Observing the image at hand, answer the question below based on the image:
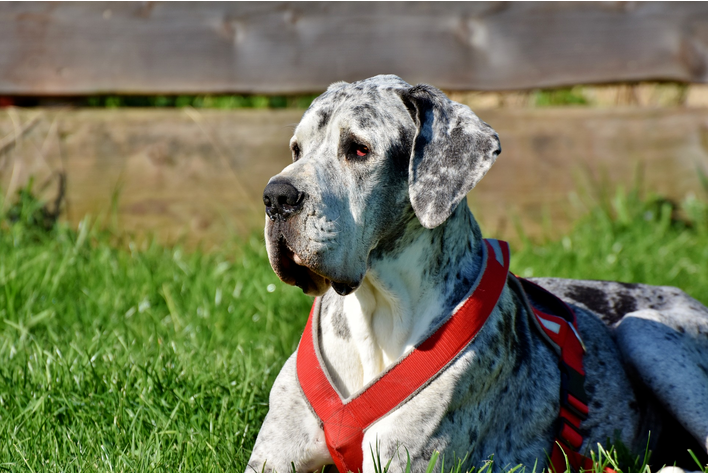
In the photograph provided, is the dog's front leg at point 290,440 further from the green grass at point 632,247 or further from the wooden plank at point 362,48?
the wooden plank at point 362,48

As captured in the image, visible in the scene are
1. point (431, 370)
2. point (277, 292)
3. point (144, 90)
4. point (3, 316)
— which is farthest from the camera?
point (144, 90)

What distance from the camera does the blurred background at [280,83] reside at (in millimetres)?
5570

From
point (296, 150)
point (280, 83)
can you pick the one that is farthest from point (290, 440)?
point (280, 83)

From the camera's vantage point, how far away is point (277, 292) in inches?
181

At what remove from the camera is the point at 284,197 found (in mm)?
2457

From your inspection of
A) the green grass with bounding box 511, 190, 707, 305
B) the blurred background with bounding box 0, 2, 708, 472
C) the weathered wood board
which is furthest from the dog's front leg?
the weathered wood board

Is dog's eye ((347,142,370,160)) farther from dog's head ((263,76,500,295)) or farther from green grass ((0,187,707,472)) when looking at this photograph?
green grass ((0,187,707,472))

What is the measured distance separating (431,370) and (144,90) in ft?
12.6

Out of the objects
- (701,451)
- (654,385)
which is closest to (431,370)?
(654,385)

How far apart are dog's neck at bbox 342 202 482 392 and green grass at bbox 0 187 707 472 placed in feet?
2.33

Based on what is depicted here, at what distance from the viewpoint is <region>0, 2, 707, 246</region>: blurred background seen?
557 cm

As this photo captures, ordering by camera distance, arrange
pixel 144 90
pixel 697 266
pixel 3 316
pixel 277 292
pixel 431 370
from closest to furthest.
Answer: pixel 431 370
pixel 3 316
pixel 277 292
pixel 697 266
pixel 144 90

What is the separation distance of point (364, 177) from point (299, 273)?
405 millimetres

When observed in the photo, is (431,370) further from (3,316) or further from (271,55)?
(271,55)
